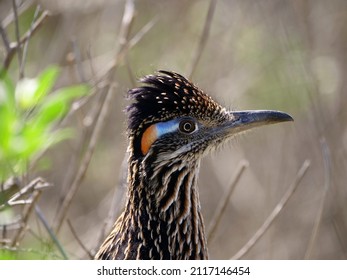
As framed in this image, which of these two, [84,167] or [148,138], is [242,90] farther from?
[148,138]

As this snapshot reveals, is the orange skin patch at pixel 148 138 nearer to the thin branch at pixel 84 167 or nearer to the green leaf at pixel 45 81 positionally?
the thin branch at pixel 84 167

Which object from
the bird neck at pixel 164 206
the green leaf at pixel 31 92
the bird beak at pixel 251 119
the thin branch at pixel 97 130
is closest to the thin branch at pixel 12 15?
the thin branch at pixel 97 130

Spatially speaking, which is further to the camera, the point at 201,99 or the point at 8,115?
the point at 201,99

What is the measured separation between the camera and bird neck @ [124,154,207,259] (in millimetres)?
5105

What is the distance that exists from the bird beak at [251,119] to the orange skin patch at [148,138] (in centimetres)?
52

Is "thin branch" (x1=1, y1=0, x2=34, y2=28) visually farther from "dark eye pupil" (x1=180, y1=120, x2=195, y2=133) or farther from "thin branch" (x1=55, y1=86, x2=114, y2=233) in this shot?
"dark eye pupil" (x1=180, y1=120, x2=195, y2=133)

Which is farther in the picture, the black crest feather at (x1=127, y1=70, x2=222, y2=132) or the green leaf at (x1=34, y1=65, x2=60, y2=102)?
the black crest feather at (x1=127, y1=70, x2=222, y2=132)

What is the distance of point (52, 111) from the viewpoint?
3.98m

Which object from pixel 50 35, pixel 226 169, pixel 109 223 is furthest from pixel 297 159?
pixel 109 223

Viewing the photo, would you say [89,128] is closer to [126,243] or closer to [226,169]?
[126,243]

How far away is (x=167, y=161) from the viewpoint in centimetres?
514

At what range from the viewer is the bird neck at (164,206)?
511 centimetres

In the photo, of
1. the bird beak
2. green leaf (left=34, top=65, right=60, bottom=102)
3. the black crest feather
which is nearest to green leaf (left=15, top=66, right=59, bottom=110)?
green leaf (left=34, top=65, right=60, bottom=102)

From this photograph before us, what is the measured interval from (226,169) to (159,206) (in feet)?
17.3
